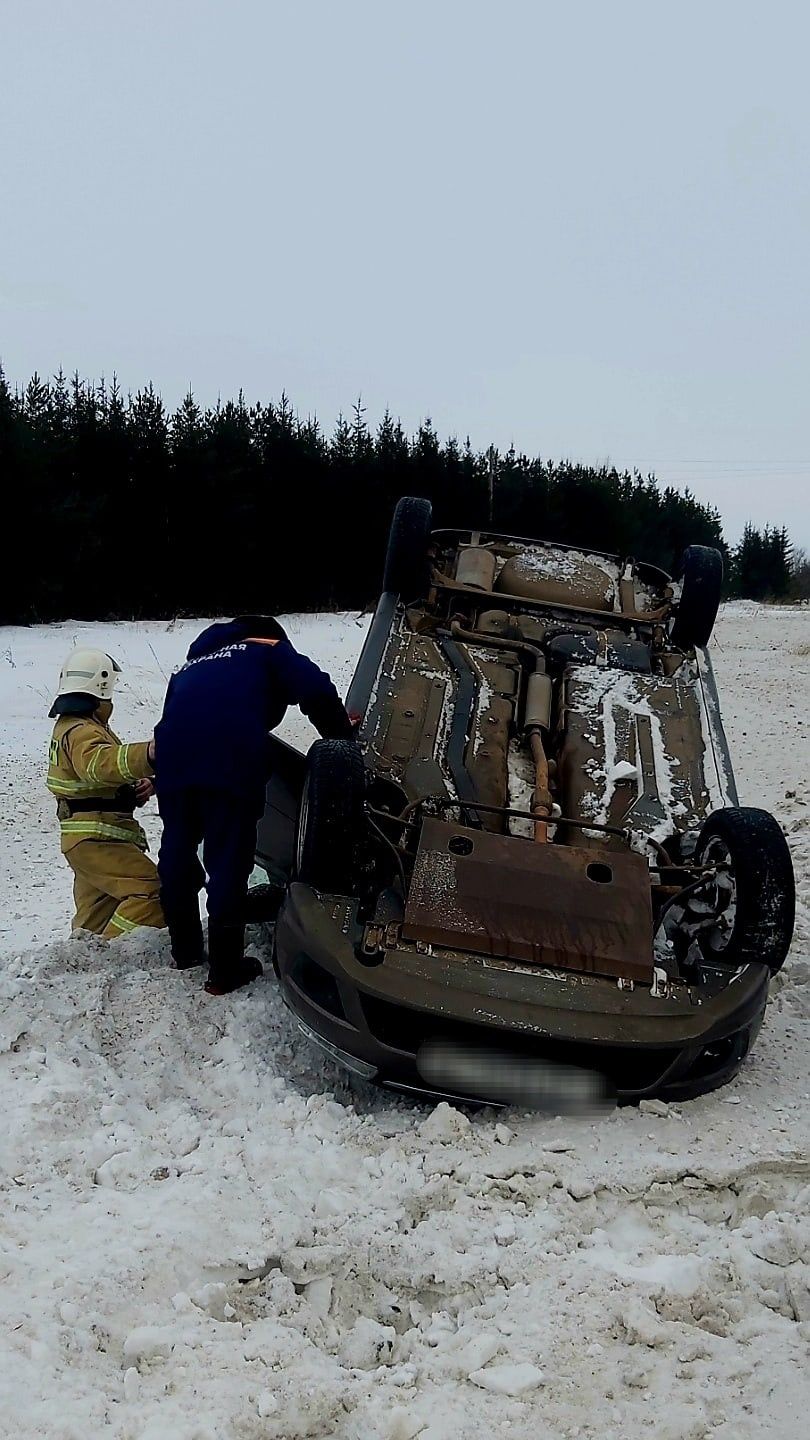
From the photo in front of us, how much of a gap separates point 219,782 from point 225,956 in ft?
2.28

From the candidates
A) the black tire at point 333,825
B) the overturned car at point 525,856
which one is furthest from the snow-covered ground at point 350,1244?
the black tire at point 333,825

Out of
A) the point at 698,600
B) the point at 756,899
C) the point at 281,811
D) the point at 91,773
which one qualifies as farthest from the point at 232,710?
the point at 698,600

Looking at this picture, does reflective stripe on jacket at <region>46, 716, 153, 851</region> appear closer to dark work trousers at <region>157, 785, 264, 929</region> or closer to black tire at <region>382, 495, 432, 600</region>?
dark work trousers at <region>157, 785, 264, 929</region>

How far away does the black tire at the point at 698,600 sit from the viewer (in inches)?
228

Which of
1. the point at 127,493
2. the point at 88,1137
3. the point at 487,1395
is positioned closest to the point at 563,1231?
the point at 487,1395

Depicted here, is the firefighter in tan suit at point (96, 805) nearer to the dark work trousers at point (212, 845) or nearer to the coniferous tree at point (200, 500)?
the dark work trousers at point (212, 845)

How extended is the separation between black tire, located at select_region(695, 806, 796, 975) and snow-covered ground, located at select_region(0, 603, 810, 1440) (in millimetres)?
435

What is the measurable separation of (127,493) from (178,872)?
47.8 feet

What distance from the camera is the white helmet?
4809mm

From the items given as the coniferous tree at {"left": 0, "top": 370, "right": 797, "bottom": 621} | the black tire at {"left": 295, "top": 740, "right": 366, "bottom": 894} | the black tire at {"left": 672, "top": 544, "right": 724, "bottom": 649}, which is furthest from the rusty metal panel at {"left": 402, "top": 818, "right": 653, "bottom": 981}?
the coniferous tree at {"left": 0, "top": 370, "right": 797, "bottom": 621}

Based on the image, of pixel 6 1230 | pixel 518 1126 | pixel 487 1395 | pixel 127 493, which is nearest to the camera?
pixel 487 1395

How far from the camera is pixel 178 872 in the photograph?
4262 mm

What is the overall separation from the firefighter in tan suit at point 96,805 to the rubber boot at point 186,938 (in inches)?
18.3

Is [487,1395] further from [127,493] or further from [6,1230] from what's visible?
[127,493]
